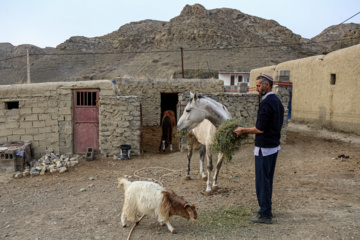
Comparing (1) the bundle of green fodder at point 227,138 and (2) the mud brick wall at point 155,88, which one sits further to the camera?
(2) the mud brick wall at point 155,88

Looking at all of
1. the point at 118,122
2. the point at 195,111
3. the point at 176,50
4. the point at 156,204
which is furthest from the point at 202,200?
the point at 176,50

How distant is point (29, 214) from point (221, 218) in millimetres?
3535

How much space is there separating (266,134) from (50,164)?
7.58 m

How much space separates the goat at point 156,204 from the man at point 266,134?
1.03 metres

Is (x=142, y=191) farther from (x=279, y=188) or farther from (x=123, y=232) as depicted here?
(x=279, y=188)

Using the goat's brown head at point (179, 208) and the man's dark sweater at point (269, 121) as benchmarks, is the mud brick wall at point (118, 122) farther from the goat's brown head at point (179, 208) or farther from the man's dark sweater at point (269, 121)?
the man's dark sweater at point (269, 121)

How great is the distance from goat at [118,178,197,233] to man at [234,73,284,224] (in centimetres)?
103

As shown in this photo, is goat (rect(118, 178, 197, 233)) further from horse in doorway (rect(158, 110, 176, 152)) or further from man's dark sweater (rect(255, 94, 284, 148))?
horse in doorway (rect(158, 110, 176, 152))

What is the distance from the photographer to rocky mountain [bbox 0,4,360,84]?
125 ft

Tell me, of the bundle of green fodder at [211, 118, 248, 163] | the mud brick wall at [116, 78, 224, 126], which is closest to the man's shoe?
the bundle of green fodder at [211, 118, 248, 163]

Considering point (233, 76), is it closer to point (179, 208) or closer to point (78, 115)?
point (78, 115)

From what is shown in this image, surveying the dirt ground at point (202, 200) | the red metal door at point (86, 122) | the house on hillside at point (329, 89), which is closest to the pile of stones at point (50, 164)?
the dirt ground at point (202, 200)

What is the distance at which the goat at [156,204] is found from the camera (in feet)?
11.9

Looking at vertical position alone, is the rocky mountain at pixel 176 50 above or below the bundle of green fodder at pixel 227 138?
above
